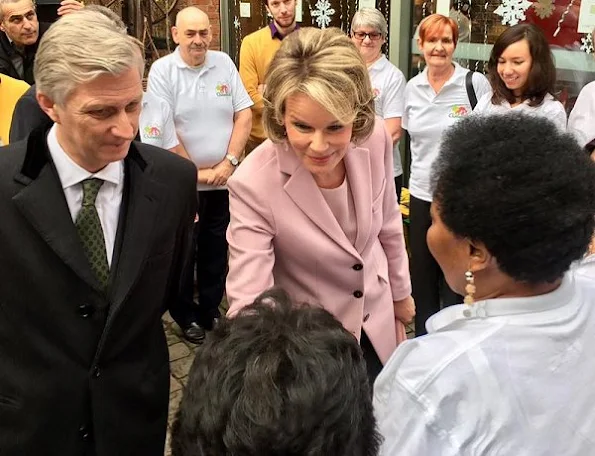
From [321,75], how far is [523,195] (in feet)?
2.68

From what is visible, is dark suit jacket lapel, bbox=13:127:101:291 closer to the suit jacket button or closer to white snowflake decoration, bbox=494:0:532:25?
the suit jacket button

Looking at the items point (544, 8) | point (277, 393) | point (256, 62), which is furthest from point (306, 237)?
point (544, 8)

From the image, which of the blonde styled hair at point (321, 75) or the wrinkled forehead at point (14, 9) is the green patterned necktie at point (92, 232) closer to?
the blonde styled hair at point (321, 75)

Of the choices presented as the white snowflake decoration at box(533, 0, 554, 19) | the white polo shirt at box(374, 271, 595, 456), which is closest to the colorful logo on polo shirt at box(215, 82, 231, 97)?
the white snowflake decoration at box(533, 0, 554, 19)

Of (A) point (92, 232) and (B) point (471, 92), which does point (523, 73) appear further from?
(A) point (92, 232)

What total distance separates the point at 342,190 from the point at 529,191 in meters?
0.91

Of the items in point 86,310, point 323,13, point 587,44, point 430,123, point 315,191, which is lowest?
point 86,310

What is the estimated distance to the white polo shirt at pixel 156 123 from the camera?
3.62m

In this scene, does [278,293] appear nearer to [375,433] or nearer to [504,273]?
[375,433]

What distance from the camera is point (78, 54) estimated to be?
1496 millimetres

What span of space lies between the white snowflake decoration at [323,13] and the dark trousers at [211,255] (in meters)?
2.83

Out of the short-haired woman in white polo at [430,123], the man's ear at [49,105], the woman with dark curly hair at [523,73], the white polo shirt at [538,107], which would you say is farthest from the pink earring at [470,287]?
the short-haired woman in white polo at [430,123]

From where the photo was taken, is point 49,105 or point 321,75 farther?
point 321,75

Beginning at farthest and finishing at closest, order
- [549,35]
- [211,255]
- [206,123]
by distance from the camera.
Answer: [549,35], [211,255], [206,123]
